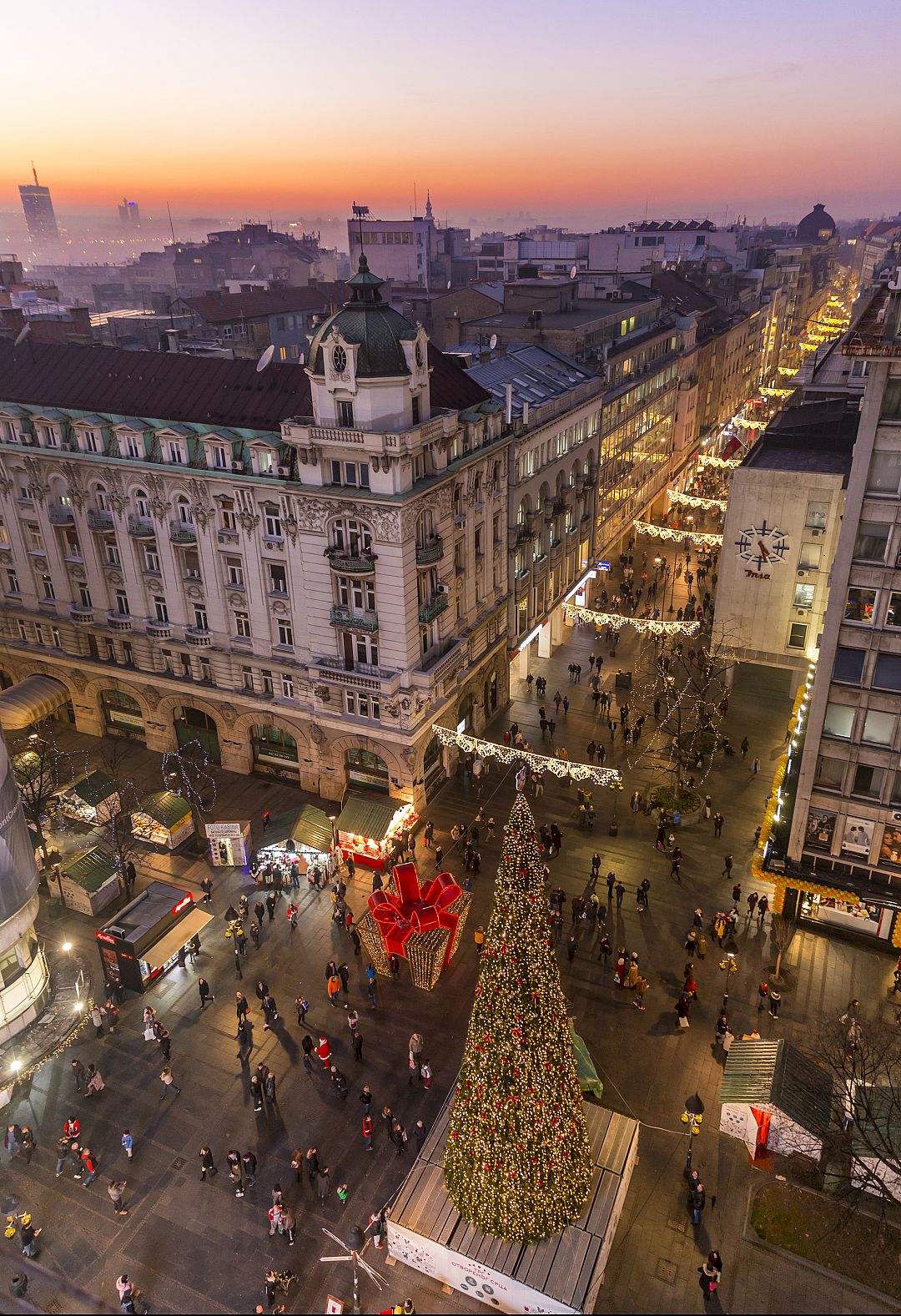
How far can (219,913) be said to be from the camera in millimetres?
45562

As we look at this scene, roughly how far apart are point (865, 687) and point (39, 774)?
4344cm

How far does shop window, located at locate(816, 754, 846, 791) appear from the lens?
39.2 m

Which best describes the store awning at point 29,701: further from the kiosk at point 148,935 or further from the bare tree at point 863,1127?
the bare tree at point 863,1127

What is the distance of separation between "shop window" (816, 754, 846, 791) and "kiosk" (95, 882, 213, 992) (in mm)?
30113

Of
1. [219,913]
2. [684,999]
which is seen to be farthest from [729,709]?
[219,913]

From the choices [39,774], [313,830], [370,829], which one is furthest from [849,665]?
[39,774]

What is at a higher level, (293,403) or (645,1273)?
(293,403)

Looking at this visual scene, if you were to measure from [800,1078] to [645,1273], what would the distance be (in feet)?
28.6

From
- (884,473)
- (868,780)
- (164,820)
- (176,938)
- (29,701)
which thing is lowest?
(176,938)

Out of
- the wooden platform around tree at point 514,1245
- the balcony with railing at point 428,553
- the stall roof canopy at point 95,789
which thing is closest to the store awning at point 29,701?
the stall roof canopy at point 95,789

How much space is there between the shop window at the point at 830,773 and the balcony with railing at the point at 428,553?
21.2m

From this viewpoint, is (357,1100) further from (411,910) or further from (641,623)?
(641,623)

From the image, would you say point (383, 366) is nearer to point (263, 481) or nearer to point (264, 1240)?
point (263, 481)

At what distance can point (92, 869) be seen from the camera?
4566cm
